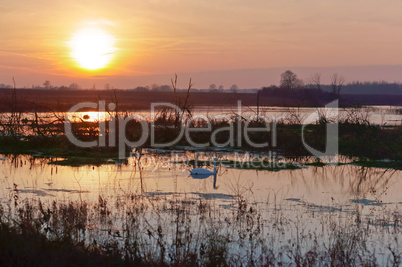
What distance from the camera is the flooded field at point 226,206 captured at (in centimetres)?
740

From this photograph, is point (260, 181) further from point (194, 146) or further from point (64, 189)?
point (194, 146)

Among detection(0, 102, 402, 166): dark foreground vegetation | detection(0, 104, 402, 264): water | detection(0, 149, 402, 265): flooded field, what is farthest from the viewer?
detection(0, 102, 402, 166): dark foreground vegetation

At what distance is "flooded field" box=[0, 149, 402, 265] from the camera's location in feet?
24.3

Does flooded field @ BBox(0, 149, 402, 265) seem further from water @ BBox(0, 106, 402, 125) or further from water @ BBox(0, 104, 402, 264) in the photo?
water @ BBox(0, 106, 402, 125)

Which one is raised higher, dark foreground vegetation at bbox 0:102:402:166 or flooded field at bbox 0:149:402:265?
dark foreground vegetation at bbox 0:102:402:166

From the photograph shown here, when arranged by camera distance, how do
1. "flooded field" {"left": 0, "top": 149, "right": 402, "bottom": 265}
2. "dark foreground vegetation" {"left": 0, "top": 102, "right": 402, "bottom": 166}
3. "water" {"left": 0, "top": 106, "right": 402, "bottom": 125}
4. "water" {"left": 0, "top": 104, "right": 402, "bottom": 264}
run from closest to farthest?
"flooded field" {"left": 0, "top": 149, "right": 402, "bottom": 265}, "water" {"left": 0, "top": 104, "right": 402, "bottom": 264}, "dark foreground vegetation" {"left": 0, "top": 102, "right": 402, "bottom": 166}, "water" {"left": 0, "top": 106, "right": 402, "bottom": 125}

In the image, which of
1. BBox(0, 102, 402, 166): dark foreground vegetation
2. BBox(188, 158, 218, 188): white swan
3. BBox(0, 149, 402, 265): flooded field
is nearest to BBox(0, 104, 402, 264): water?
BBox(0, 149, 402, 265): flooded field

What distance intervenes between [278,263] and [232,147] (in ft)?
45.6

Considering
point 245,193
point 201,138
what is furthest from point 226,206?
point 201,138

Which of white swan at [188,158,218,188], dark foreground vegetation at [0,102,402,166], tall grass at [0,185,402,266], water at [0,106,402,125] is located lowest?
tall grass at [0,185,402,266]

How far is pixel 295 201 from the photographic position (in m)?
10.9

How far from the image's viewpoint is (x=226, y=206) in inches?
399

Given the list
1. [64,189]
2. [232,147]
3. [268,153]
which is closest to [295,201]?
[64,189]

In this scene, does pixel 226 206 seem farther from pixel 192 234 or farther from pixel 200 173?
pixel 200 173
